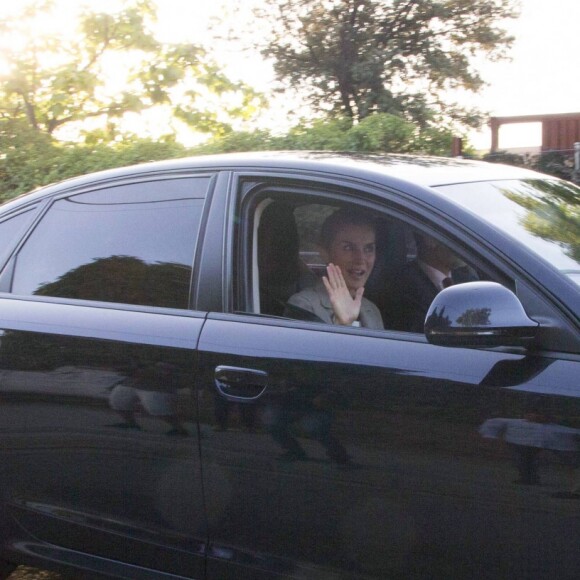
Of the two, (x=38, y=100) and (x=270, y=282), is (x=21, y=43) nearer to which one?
(x=38, y=100)

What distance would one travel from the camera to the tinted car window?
3.05 metres

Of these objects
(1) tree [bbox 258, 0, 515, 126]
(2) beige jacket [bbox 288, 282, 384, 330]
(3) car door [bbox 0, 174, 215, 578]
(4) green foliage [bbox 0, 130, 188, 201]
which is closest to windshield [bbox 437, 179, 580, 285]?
(2) beige jacket [bbox 288, 282, 384, 330]

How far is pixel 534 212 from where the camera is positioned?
2934mm

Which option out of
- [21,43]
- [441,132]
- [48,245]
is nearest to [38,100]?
[21,43]

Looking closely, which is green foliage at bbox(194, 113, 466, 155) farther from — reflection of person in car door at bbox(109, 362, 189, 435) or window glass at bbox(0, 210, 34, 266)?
reflection of person in car door at bbox(109, 362, 189, 435)

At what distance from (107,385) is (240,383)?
49 centimetres

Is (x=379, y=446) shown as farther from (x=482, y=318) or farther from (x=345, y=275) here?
(x=345, y=275)

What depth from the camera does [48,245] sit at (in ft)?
11.1

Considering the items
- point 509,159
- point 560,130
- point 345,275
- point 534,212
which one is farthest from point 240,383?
point 560,130

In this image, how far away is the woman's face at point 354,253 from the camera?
10.0 ft

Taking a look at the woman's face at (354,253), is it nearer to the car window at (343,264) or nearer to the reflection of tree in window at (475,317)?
the car window at (343,264)

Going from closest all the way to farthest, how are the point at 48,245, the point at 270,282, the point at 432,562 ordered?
the point at 432,562
the point at 270,282
the point at 48,245

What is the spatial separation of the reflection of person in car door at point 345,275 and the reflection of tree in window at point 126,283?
1.17 feet

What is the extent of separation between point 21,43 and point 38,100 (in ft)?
2.56
